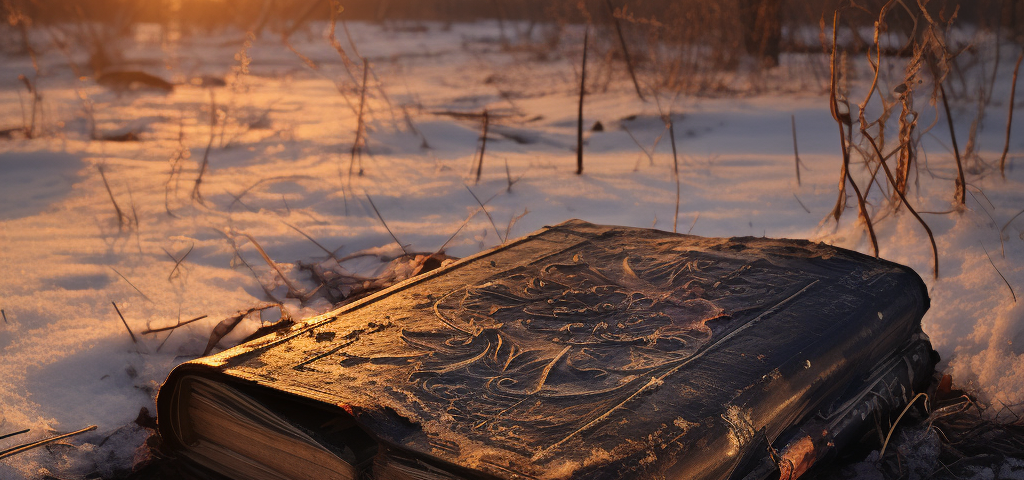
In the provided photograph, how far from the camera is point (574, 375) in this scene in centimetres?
106

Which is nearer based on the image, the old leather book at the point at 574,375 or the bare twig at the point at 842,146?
the old leather book at the point at 574,375

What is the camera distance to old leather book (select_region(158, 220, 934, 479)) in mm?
913

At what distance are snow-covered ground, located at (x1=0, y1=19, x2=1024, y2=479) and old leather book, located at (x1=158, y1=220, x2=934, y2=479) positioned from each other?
38 centimetres

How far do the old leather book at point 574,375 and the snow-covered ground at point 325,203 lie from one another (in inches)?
15.2

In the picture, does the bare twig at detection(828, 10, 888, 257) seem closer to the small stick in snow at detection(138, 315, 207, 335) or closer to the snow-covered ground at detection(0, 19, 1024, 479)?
the snow-covered ground at detection(0, 19, 1024, 479)

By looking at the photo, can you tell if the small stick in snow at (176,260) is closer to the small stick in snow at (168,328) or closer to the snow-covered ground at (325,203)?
the snow-covered ground at (325,203)

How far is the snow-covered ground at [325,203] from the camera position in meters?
1.60

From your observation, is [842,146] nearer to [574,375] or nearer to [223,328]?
[574,375]

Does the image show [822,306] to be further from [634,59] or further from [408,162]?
[634,59]

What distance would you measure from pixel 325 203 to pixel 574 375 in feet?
6.29

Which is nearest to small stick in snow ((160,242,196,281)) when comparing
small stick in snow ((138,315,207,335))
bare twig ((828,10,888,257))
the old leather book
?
small stick in snow ((138,315,207,335))

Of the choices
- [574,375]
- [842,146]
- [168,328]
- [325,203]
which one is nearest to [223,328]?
[168,328]

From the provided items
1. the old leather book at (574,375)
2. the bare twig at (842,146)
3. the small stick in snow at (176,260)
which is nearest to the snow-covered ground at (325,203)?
the small stick in snow at (176,260)

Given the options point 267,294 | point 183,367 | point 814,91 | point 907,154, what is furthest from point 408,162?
point 814,91
